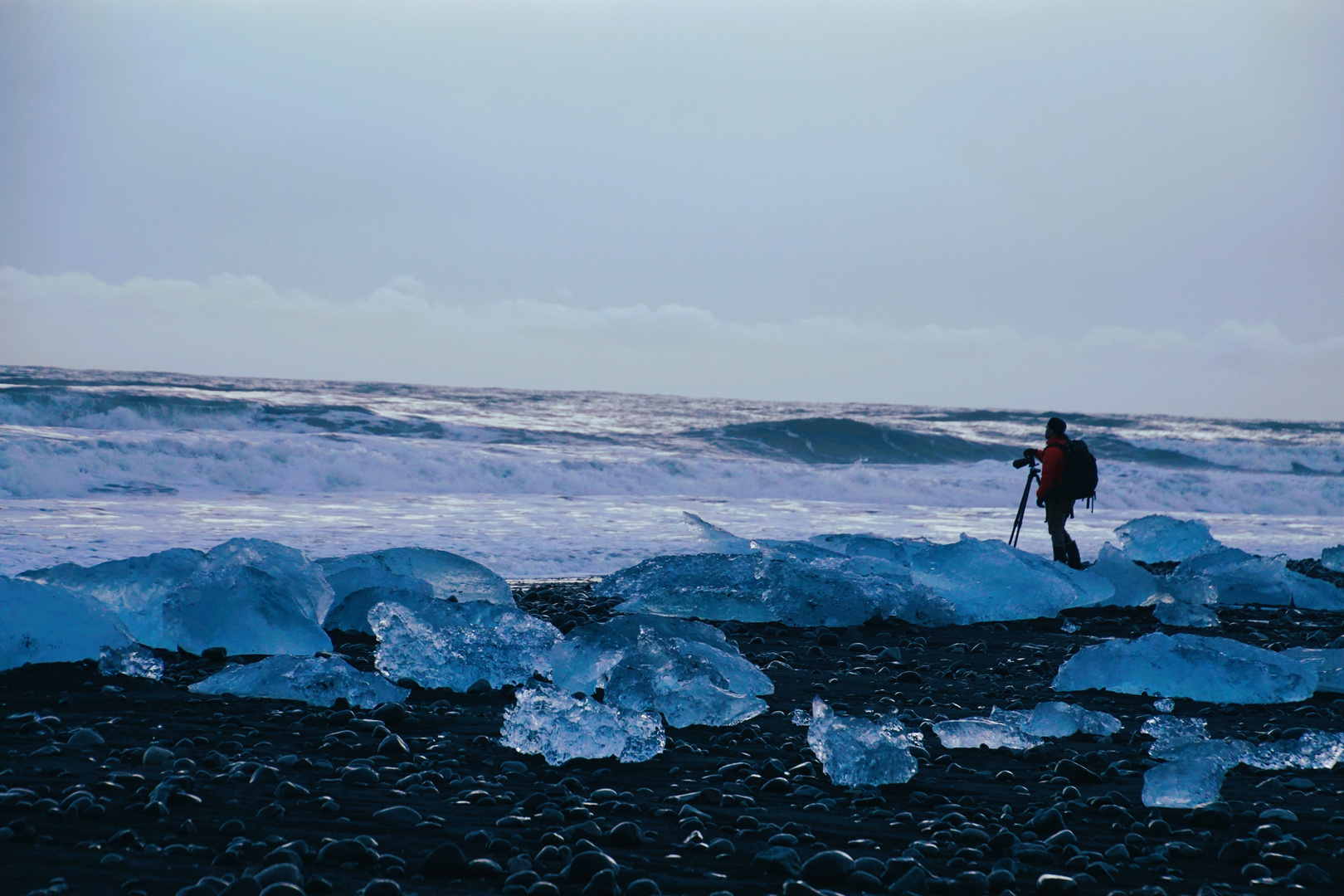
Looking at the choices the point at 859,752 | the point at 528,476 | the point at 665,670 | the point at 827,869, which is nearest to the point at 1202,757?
the point at 859,752

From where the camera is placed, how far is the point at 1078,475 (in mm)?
9734

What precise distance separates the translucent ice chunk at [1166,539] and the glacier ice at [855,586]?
13.2 ft

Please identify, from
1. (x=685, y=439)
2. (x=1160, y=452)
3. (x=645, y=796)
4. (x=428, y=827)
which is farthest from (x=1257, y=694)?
(x=1160, y=452)

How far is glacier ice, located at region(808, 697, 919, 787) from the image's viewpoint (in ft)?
11.1

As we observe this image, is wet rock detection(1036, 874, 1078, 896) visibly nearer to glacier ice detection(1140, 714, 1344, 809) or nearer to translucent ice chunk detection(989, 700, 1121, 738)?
glacier ice detection(1140, 714, 1344, 809)

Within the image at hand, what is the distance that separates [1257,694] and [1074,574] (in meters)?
2.93

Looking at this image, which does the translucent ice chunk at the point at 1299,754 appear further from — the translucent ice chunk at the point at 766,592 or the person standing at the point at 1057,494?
the person standing at the point at 1057,494

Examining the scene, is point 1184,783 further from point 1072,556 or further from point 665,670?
point 1072,556

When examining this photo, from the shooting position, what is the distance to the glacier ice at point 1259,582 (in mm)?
8430

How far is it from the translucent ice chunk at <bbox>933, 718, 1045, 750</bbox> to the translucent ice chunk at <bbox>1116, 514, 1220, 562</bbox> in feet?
27.4

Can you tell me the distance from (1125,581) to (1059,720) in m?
4.50

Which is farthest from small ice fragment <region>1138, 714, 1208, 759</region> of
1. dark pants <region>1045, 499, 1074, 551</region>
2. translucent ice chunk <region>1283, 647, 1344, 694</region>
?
dark pants <region>1045, 499, 1074, 551</region>

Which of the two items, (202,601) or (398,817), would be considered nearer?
(398,817)

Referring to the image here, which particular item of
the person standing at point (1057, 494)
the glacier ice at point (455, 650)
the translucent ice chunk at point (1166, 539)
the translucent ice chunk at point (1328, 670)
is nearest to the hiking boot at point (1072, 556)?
the person standing at point (1057, 494)
